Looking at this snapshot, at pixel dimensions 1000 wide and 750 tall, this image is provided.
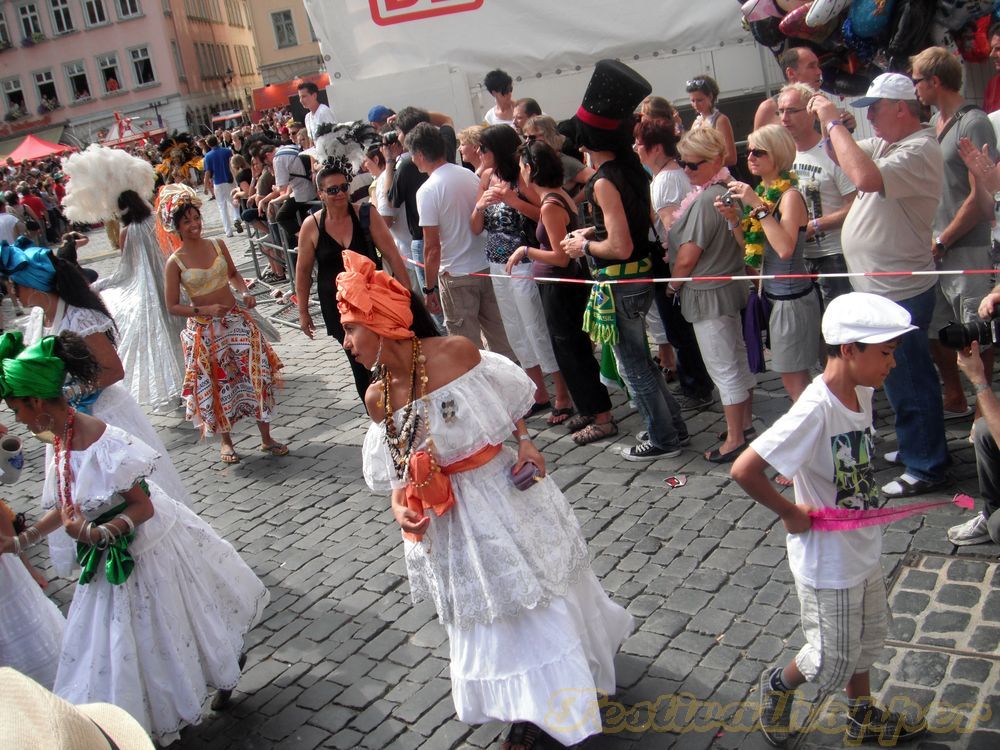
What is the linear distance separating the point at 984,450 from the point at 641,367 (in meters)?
2.25

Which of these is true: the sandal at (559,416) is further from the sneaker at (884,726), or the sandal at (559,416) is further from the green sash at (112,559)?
the sneaker at (884,726)

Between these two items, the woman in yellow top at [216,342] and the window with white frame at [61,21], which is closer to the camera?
the woman in yellow top at [216,342]

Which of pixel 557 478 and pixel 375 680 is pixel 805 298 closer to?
pixel 557 478

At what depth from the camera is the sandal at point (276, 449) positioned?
25.5 ft

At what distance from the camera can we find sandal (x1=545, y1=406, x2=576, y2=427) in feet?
23.5

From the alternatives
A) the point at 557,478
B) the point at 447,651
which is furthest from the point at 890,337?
the point at 557,478

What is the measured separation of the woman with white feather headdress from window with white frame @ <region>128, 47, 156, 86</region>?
58191 millimetres

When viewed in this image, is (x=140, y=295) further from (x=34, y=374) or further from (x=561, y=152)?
(x=34, y=374)

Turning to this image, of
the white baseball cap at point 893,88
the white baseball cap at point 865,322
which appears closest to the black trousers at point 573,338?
the white baseball cap at point 893,88

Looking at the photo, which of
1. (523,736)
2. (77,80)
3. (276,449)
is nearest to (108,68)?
(77,80)

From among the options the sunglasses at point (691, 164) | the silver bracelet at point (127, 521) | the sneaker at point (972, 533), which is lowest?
the sneaker at point (972, 533)

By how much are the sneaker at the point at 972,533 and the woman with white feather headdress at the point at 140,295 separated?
22.3ft

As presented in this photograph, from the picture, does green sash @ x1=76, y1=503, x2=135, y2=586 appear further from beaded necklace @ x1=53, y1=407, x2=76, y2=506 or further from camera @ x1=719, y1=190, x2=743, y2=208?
camera @ x1=719, y1=190, x2=743, y2=208

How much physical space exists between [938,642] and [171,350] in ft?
23.6
